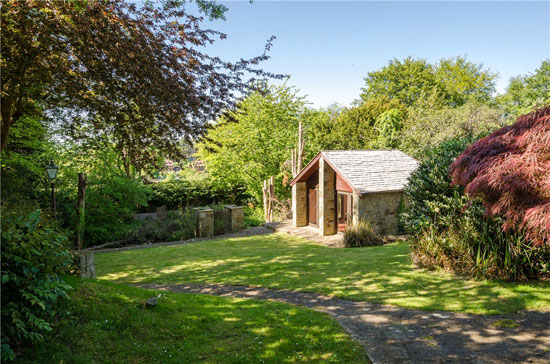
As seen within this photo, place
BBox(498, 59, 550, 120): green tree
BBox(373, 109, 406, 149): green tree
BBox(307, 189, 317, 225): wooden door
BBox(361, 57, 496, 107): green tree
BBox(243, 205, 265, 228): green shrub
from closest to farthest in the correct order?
BBox(307, 189, 317, 225): wooden door → BBox(243, 205, 265, 228): green shrub → BBox(373, 109, 406, 149): green tree → BBox(498, 59, 550, 120): green tree → BBox(361, 57, 496, 107): green tree

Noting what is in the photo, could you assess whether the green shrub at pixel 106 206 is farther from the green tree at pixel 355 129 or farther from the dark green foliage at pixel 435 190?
the green tree at pixel 355 129

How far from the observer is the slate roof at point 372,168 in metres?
14.9

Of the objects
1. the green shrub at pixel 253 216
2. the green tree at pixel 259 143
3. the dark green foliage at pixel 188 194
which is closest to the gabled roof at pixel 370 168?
the green shrub at pixel 253 216

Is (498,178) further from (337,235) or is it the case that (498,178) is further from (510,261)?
(337,235)

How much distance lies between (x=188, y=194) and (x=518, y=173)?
62.3 feet

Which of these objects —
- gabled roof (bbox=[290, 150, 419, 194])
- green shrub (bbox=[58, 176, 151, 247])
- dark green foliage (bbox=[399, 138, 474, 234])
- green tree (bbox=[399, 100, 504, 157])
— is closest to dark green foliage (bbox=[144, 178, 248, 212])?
green shrub (bbox=[58, 176, 151, 247])

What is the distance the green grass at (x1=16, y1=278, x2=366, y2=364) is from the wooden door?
1306 cm

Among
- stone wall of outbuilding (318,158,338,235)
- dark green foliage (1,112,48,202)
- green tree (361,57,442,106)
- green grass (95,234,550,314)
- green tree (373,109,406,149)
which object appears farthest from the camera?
green tree (361,57,442,106)

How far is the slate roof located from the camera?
1488cm

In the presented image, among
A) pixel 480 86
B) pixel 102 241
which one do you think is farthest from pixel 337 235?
pixel 480 86

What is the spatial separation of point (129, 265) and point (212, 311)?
6.14m

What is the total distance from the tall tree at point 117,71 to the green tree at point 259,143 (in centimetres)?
1446

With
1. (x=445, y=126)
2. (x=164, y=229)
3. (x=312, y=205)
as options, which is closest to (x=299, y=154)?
(x=312, y=205)

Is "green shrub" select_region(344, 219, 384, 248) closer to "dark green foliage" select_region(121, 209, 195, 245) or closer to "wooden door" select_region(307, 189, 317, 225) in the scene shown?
"wooden door" select_region(307, 189, 317, 225)
